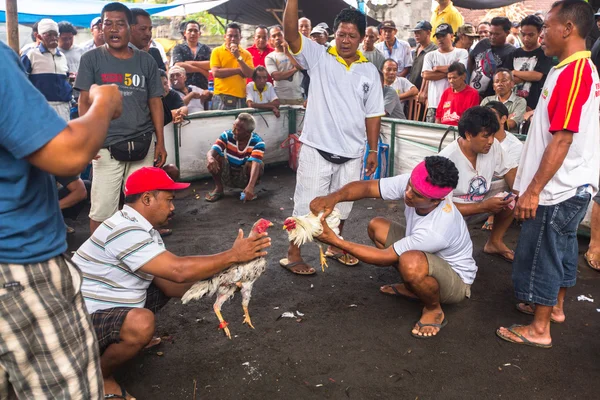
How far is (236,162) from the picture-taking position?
7.23 metres

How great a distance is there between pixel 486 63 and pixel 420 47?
200 cm

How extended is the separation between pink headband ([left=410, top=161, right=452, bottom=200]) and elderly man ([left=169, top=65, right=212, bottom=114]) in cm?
614

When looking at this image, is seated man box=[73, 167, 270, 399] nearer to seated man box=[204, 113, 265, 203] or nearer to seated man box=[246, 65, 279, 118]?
seated man box=[204, 113, 265, 203]

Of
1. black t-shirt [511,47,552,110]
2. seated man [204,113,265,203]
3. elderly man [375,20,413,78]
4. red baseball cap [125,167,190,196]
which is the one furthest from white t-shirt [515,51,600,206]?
elderly man [375,20,413,78]

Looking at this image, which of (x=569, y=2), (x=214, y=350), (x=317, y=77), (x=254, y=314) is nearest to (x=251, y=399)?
(x=214, y=350)

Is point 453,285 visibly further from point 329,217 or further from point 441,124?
point 441,124

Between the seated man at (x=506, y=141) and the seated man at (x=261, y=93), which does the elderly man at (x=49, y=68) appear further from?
the seated man at (x=506, y=141)

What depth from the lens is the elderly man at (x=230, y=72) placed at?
8.99 metres

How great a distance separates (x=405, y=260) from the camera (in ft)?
12.3

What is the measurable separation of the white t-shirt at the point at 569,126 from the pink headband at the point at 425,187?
0.57 m

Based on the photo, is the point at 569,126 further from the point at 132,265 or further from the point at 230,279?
the point at 132,265

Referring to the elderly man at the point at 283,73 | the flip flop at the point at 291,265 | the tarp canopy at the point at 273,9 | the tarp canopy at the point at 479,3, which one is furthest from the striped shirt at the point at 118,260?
the tarp canopy at the point at 273,9

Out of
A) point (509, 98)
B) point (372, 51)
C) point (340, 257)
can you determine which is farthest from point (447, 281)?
point (372, 51)

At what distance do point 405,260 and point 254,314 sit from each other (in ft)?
4.18
